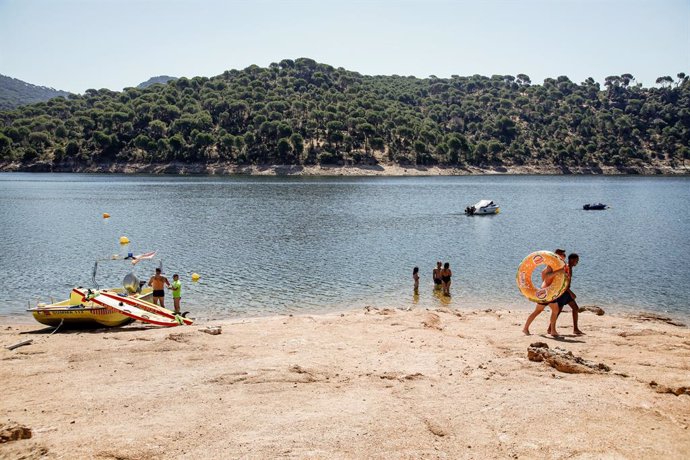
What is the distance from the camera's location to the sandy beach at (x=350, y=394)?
8.15m

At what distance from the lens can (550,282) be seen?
45.5 feet

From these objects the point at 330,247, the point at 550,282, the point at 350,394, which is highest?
the point at 550,282

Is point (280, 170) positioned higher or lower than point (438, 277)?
higher

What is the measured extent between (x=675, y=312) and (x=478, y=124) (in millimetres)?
153404

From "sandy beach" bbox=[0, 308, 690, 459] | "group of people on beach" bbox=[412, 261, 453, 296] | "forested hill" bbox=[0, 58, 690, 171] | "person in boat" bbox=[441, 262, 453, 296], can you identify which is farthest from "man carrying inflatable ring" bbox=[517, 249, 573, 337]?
"forested hill" bbox=[0, 58, 690, 171]

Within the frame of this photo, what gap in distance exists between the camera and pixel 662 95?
19075cm

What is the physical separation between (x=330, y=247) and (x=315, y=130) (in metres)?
103

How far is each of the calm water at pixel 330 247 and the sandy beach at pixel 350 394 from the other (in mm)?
6728

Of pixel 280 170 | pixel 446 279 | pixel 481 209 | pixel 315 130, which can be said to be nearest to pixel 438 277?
pixel 446 279

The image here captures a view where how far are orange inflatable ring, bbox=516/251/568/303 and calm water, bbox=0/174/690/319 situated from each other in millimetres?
6895

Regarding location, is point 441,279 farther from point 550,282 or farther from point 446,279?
point 550,282

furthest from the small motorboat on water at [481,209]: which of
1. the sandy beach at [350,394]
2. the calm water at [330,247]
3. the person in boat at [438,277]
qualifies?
the sandy beach at [350,394]

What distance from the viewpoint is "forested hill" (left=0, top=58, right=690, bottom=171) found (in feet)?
414

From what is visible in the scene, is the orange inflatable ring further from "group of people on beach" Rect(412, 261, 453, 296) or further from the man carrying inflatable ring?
"group of people on beach" Rect(412, 261, 453, 296)
